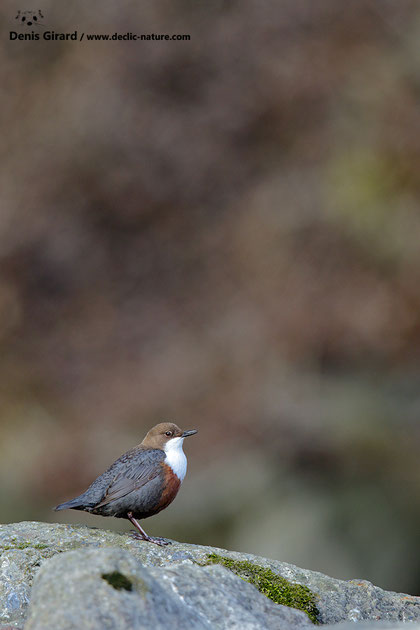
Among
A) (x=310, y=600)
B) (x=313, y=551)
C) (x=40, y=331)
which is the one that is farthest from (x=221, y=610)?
(x=40, y=331)

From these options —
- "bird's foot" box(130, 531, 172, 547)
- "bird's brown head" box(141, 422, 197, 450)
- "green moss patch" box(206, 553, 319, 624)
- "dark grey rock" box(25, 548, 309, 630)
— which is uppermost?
"bird's brown head" box(141, 422, 197, 450)

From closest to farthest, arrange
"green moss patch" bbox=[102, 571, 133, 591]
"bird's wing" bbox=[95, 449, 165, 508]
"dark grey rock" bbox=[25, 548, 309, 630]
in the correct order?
"dark grey rock" bbox=[25, 548, 309, 630]
"green moss patch" bbox=[102, 571, 133, 591]
"bird's wing" bbox=[95, 449, 165, 508]

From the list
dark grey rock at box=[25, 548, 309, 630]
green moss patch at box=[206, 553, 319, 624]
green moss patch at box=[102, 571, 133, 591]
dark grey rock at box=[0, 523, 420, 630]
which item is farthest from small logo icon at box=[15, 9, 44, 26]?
green moss patch at box=[102, 571, 133, 591]

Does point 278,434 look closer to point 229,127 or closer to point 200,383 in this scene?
point 200,383

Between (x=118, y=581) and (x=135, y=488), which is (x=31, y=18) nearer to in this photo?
(x=135, y=488)

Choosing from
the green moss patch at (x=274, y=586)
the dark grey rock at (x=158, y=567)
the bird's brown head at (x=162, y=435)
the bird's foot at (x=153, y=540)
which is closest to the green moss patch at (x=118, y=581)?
the dark grey rock at (x=158, y=567)

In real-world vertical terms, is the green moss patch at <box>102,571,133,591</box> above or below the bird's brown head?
below

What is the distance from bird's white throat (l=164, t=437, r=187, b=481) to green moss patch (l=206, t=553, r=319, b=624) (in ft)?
2.98

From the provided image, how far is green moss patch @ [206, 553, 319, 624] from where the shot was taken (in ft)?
12.0

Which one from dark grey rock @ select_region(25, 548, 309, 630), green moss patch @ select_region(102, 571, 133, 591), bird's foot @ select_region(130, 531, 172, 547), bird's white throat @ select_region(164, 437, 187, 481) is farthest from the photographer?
bird's white throat @ select_region(164, 437, 187, 481)

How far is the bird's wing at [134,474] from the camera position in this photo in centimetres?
479

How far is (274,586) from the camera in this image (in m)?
3.84

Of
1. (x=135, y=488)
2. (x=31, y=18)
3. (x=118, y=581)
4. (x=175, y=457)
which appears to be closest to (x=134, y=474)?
(x=135, y=488)

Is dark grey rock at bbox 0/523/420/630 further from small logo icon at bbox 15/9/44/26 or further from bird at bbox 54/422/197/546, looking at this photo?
small logo icon at bbox 15/9/44/26
